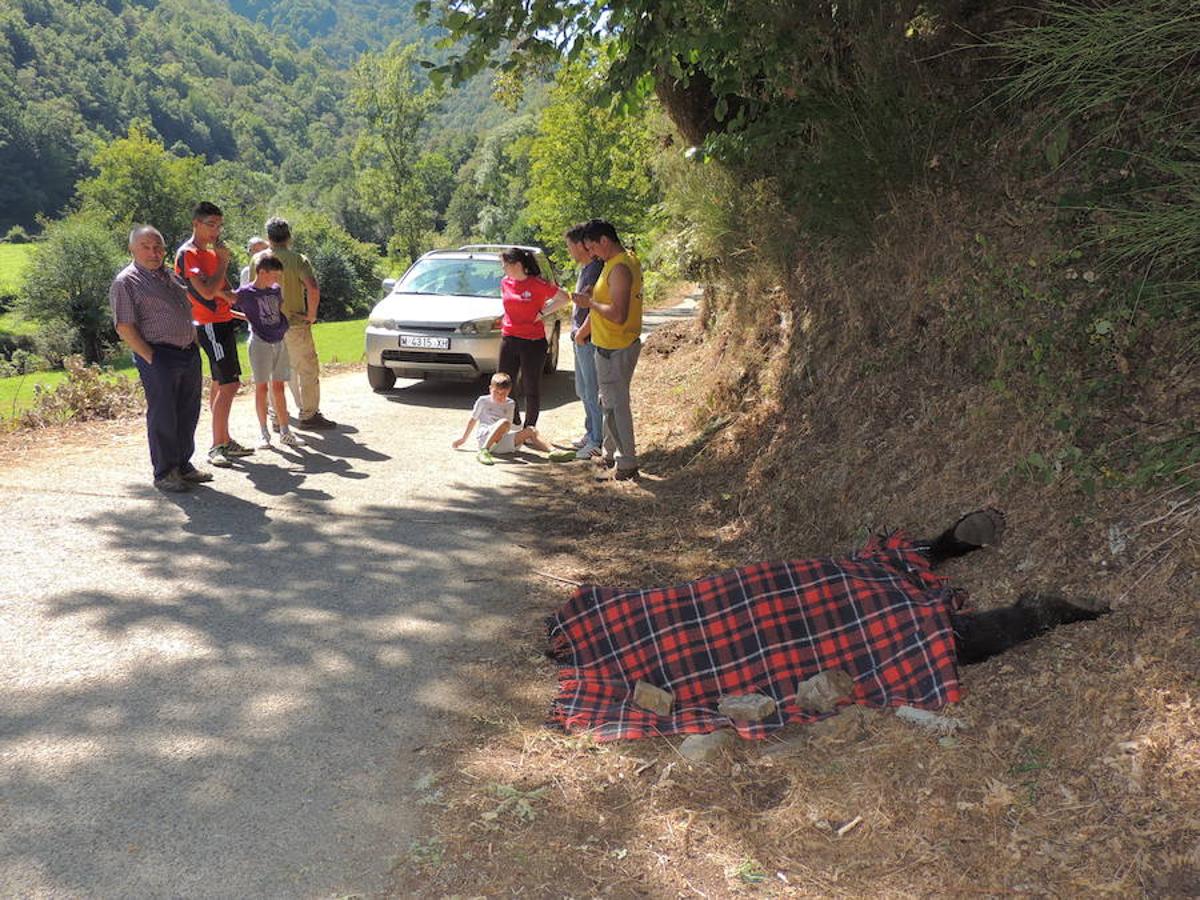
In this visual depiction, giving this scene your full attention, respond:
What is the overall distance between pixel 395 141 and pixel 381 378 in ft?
147

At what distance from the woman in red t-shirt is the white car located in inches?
57.3

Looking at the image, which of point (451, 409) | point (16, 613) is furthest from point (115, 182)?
point (16, 613)

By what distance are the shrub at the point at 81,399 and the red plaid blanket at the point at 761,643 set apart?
7115mm

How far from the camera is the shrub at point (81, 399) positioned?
8750mm

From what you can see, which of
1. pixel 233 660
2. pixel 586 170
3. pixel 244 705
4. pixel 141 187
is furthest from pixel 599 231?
pixel 141 187

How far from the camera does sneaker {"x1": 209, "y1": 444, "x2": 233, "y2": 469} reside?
24.2 feet

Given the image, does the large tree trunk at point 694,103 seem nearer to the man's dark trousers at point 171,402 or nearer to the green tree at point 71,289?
the man's dark trousers at point 171,402

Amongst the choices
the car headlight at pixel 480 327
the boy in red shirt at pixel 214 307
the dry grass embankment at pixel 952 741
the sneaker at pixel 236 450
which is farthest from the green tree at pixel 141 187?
the dry grass embankment at pixel 952 741

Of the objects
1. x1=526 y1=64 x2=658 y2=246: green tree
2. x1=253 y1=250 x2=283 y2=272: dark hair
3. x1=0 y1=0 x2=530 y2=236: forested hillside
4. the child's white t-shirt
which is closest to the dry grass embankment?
the child's white t-shirt

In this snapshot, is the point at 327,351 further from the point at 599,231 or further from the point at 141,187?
the point at 141,187

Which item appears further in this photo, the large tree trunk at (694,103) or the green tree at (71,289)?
the green tree at (71,289)

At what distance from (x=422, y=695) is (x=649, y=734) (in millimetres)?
1018

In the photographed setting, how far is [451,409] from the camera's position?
1027 cm

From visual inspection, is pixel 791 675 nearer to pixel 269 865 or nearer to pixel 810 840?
pixel 810 840
